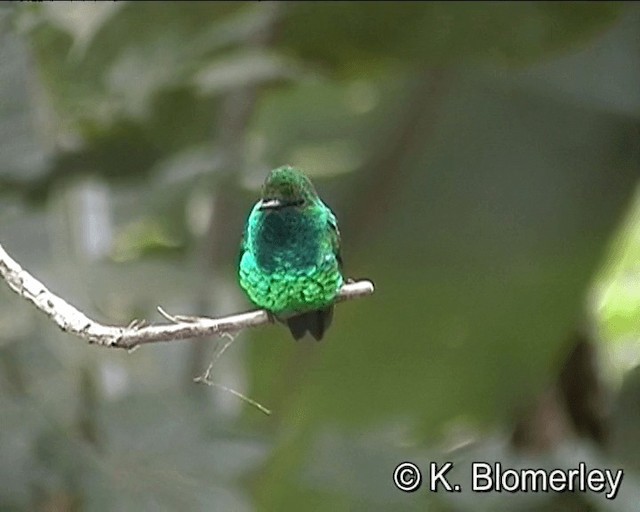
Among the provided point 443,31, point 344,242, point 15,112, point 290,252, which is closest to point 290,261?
point 290,252

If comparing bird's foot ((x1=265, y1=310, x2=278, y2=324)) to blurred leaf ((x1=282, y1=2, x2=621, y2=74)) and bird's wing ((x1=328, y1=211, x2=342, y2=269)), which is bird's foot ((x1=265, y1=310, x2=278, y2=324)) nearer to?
bird's wing ((x1=328, y1=211, x2=342, y2=269))

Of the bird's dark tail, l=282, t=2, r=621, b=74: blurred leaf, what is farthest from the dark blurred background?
the bird's dark tail

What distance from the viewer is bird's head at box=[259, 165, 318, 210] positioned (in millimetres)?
238

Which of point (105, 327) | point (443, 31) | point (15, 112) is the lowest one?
point (105, 327)

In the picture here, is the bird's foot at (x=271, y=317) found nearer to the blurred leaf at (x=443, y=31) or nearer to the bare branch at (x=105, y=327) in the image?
the bare branch at (x=105, y=327)

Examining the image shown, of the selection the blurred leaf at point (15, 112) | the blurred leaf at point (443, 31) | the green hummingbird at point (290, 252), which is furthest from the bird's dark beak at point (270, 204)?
the blurred leaf at point (443, 31)

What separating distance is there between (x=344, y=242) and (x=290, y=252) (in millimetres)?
408

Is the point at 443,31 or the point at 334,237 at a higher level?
the point at 443,31

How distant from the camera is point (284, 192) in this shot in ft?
0.78

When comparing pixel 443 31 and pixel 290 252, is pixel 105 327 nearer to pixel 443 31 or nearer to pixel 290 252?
pixel 290 252

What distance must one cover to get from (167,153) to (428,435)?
0.94 ft

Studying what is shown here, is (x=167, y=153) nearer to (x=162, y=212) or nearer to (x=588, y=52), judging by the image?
(x=162, y=212)

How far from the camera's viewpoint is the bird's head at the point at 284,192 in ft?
0.78

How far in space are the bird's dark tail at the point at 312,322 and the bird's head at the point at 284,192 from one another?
3 centimetres
